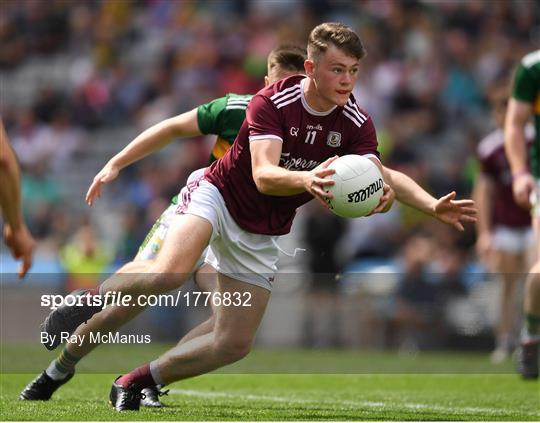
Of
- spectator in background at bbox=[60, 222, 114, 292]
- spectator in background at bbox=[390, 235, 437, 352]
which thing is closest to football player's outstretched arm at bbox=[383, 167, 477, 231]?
spectator in background at bbox=[390, 235, 437, 352]

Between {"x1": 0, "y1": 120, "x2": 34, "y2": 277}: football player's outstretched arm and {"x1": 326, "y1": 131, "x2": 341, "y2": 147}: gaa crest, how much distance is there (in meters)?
2.19

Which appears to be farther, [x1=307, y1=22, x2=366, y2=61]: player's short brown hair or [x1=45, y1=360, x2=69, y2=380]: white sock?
[x1=45, y1=360, x2=69, y2=380]: white sock

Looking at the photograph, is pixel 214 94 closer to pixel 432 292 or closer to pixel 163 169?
pixel 163 169

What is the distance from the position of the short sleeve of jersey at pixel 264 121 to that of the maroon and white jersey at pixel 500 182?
624 cm

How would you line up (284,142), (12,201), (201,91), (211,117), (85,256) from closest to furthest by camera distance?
(12,201), (284,142), (211,117), (85,256), (201,91)

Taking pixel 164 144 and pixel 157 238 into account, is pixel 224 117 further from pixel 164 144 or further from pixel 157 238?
pixel 157 238

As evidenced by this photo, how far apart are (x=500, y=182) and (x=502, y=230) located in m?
0.53

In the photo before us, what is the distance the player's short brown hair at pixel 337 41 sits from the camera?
6.94 meters

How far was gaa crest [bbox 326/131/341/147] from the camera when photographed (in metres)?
7.21

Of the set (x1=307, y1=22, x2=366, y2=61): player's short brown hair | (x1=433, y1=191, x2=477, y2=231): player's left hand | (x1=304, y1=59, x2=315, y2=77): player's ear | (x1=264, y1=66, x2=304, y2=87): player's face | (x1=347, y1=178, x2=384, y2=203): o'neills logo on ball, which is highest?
(x1=307, y1=22, x2=366, y2=61): player's short brown hair

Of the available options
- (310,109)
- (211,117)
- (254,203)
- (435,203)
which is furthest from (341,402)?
(310,109)

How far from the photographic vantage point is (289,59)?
8102 mm

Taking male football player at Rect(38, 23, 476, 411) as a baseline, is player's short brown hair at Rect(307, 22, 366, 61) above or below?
above

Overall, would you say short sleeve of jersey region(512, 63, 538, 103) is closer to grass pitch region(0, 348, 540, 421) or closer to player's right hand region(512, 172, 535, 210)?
player's right hand region(512, 172, 535, 210)
